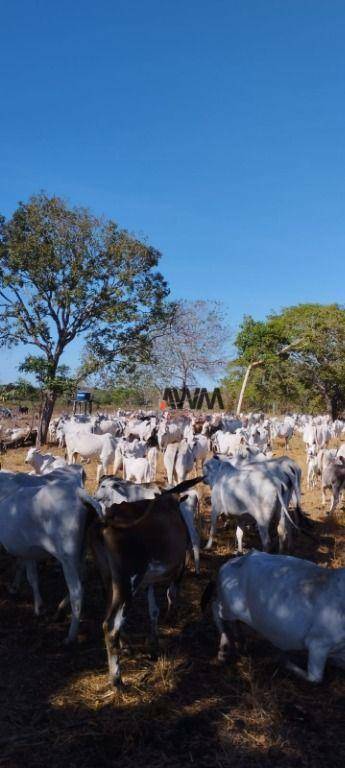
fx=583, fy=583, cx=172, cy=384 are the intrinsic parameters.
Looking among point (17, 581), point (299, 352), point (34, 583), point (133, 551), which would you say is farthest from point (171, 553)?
point (299, 352)

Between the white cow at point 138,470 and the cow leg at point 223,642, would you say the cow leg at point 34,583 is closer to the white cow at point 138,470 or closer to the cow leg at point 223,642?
the cow leg at point 223,642

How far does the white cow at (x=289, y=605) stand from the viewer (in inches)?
187

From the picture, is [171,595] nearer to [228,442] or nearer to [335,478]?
[335,478]

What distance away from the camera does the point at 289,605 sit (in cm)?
496

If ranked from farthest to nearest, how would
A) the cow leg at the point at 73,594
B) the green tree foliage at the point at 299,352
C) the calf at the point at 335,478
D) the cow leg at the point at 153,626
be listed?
the green tree foliage at the point at 299,352 → the calf at the point at 335,478 → the cow leg at the point at 73,594 → the cow leg at the point at 153,626

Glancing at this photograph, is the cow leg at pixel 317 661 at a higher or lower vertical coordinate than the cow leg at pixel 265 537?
lower

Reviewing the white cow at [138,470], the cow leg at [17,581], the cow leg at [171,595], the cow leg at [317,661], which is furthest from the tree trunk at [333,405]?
the cow leg at [317,661]

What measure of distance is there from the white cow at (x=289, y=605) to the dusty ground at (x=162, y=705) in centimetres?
30

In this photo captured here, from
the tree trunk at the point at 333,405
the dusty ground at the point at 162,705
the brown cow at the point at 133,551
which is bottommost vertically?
the dusty ground at the point at 162,705

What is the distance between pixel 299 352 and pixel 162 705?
41902 millimetres

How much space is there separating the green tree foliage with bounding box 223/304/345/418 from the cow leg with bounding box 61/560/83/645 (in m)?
33.8

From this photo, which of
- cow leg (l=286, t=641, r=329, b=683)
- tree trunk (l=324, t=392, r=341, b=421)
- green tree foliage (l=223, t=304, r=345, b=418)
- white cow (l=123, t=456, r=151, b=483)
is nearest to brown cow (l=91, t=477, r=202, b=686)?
cow leg (l=286, t=641, r=329, b=683)

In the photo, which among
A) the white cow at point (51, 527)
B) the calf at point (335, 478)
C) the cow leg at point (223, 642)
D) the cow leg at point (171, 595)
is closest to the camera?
the cow leg at point (223, 642)

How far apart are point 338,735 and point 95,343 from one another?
2085cm
